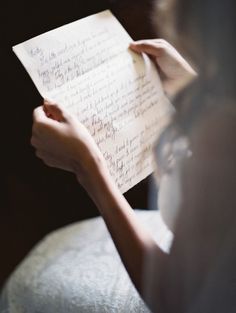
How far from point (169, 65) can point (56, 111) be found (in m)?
0.20

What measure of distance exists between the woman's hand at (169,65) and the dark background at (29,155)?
20 centimetres

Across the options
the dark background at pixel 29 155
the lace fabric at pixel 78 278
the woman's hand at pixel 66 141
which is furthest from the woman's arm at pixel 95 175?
the dark background at pixel 29 155

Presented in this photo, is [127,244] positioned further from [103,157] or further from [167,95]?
[167,95]

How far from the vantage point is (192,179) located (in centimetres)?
56

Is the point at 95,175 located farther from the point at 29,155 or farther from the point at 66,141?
the point at 29,155

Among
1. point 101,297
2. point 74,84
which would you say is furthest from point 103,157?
point 101,297

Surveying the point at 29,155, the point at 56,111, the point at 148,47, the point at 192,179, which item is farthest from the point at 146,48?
the point at 29,155

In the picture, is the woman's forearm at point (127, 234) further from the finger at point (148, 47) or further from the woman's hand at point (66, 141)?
the finger at point (148, 47)

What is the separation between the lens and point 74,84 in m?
0.73

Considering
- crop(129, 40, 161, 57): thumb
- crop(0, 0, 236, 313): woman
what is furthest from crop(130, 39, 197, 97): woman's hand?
crop(0, 0, 236, 313): woman

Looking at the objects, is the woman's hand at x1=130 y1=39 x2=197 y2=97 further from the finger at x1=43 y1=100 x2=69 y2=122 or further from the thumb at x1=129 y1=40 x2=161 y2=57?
the finger at x1=43 y1=100 x2=69 y2=122

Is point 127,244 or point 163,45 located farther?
point 163,45

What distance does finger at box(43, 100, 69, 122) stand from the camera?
686 mm

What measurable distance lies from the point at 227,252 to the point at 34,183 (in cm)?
84
